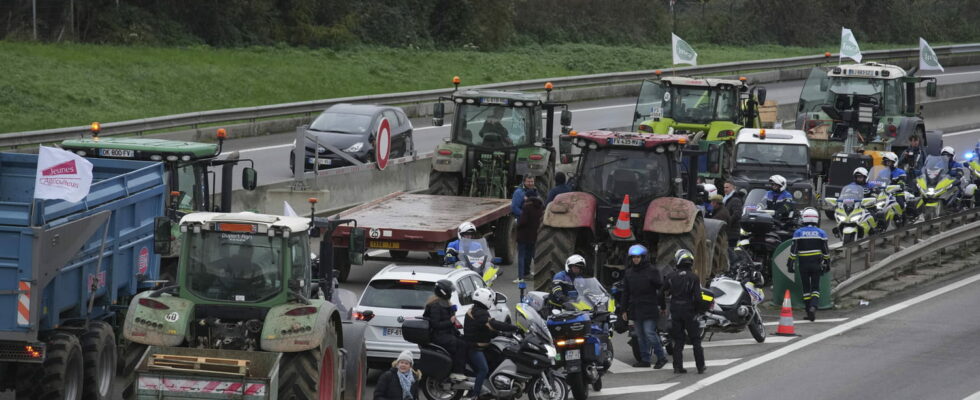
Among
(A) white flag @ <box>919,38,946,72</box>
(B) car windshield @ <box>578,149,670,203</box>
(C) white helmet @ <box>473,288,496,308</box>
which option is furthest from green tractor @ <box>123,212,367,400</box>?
(A) white flag @ <box>919,38,946,72</box>

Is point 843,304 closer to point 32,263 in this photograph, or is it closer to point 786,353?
point 786,353

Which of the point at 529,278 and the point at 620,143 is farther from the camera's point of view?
the point at 529,278

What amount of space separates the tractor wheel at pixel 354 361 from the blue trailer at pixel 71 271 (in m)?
2.13

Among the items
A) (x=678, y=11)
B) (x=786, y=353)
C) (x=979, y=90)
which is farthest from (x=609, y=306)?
(x=678, y=11)

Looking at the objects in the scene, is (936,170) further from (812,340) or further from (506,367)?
(506,367)

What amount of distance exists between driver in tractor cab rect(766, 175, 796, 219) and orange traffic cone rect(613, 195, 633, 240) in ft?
14.4

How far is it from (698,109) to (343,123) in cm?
782

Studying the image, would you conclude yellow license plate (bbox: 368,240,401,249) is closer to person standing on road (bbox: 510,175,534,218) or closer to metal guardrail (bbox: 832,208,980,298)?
person standing on road (bbox: 510,175,534,218)

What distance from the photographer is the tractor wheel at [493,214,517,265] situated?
2541 cm

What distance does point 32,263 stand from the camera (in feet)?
44.9

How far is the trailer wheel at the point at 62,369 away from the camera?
46.0ft

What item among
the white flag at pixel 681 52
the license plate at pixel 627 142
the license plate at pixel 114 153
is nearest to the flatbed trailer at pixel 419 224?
the license plate at pixel 627 142

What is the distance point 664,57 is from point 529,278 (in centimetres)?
3530

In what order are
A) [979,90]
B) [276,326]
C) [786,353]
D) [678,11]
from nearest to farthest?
1. [276,326]
2. [786,353]
3. [979,90]
4. [678,11]
